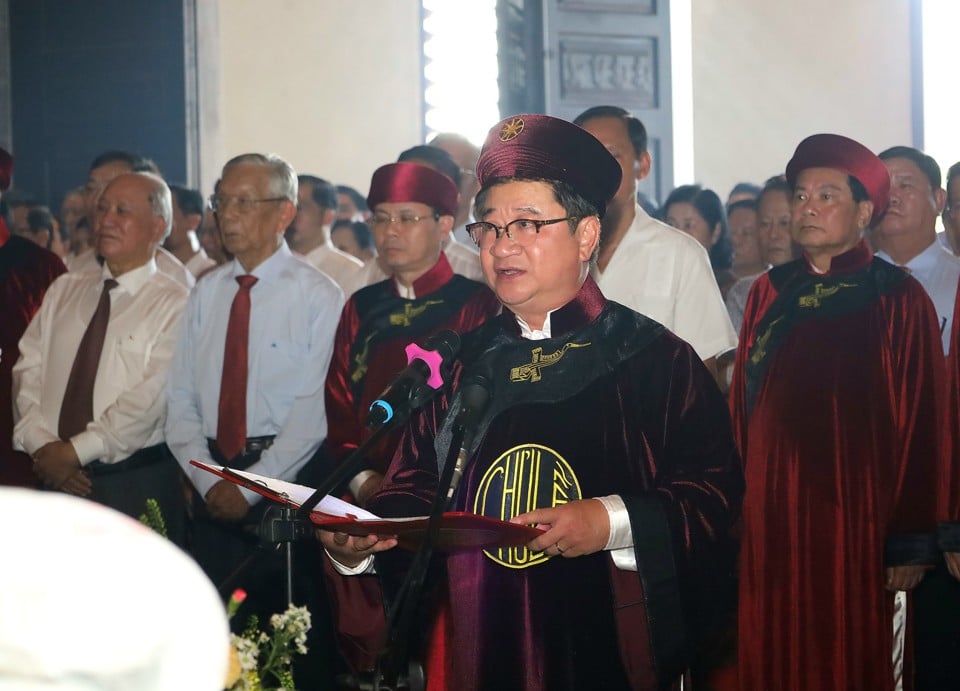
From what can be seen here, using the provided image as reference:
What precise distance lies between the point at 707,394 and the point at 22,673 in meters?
2.10

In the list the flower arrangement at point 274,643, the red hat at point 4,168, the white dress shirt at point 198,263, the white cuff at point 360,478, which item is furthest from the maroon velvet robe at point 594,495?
the white dress shirt at point 198,263

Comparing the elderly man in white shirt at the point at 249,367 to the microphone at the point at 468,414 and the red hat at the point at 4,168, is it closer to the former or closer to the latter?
the red hat at the point at 4,168

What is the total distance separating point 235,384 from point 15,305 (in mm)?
1427

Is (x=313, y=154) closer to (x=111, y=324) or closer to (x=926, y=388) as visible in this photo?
(x=111, y=324)

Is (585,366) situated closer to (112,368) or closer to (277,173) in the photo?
(277,173)

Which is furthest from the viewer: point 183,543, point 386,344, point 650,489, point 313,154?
point 313,154

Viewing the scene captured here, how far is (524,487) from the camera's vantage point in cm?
261

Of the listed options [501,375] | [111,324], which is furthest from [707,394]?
[111,324]

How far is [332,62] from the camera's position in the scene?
32.3 ft

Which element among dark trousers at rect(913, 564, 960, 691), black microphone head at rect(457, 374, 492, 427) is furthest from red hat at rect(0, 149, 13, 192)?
dark trousers at rect(913, 564, 960, 691)

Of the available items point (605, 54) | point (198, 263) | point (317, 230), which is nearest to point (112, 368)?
point (198, 263)

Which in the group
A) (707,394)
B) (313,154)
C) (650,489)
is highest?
(313,154)

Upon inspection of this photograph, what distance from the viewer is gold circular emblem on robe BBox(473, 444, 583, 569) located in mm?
2588

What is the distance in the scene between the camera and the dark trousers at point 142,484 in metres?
4.73
